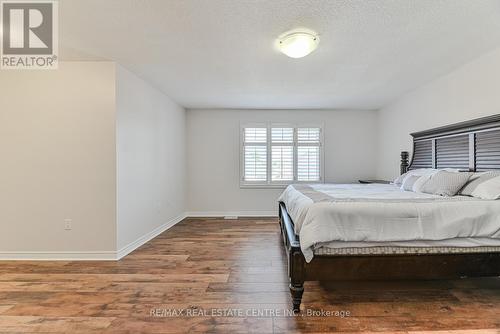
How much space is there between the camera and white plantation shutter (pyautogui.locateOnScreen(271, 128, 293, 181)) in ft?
18.3

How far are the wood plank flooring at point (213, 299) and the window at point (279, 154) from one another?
267 cm

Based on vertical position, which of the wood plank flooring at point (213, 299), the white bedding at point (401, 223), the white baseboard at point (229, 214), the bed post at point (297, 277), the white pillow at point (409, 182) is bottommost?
the wood plank flooring at point (213, 299)

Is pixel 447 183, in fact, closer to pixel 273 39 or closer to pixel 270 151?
pixel 273 39

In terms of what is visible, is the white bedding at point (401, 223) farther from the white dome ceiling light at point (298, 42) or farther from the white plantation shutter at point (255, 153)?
the white plantation shutter at point (255, 153)

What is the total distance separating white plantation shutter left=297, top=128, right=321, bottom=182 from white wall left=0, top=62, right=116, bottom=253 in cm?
375

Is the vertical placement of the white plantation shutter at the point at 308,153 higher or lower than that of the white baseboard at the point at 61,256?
higher

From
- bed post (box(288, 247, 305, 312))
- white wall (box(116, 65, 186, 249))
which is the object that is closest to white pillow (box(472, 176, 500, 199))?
bed post (box(288, 247, 305, 312))

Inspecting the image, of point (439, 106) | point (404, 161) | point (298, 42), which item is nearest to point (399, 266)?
point (298, 42)

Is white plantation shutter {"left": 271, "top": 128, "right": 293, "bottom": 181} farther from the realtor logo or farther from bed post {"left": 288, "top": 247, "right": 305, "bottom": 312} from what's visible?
the realtor logo

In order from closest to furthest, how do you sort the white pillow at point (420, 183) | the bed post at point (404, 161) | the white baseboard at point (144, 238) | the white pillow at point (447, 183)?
the white pillow at point (447, 183) < the white pillow at point (420, 183) < the white baseboard at point (144, 238) < the bed post at point (404, 161)

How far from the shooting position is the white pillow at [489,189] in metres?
2.20

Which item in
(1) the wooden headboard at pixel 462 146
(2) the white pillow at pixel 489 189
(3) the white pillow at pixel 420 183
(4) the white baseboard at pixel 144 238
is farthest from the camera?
(4) the white baseboard at pixel 144 238

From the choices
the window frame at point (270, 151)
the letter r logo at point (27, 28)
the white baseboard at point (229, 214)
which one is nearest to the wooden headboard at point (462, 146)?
the window frame at point (270, 151)

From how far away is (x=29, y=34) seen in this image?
2.37 meters
